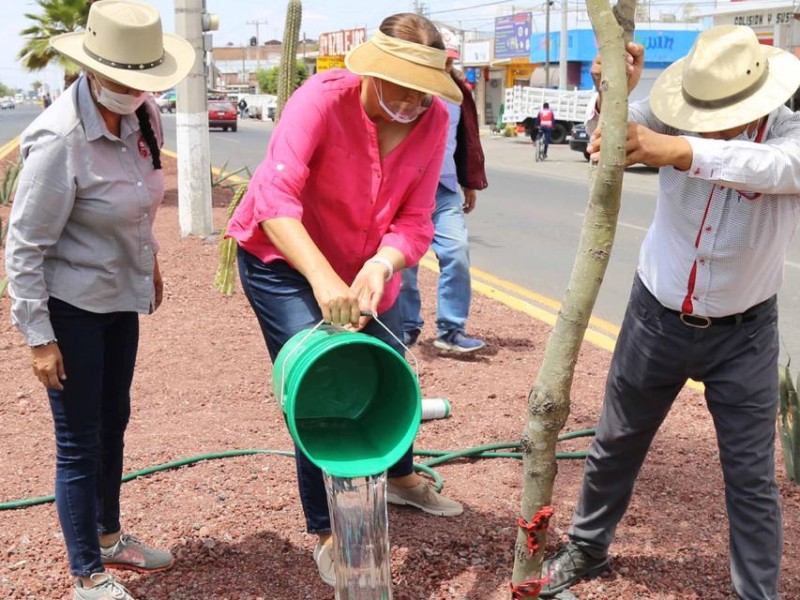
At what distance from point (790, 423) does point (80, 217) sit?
9.10ft

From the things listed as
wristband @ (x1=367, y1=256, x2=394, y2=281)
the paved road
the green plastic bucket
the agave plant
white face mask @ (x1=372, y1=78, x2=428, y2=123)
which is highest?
white face mask @ (x1=372, y1=78, x2=428, y2=123)

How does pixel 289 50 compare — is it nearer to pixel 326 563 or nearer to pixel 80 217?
pixel 80 217

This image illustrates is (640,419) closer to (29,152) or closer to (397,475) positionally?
(397,475)

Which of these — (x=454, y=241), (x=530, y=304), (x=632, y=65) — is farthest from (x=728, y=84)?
(x=530, y=304)

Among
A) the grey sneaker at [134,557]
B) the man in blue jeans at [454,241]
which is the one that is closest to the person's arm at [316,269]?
the grey sneaker at [134,557]

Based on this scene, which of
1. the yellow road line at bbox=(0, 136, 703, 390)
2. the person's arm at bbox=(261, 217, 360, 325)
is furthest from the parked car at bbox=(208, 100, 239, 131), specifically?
the person's arm at bbox=(261, 217, 360, 325)

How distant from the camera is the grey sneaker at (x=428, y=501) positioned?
3.90m

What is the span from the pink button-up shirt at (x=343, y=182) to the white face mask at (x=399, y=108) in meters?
0.07

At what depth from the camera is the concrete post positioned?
10.4 metres

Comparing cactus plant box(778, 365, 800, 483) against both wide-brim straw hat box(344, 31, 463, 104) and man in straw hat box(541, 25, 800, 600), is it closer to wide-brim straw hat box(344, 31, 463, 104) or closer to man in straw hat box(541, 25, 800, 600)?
man in straw hat box(541, 25, 800, 600)

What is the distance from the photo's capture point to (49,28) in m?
20.5

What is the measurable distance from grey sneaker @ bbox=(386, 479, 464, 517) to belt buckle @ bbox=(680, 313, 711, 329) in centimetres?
130

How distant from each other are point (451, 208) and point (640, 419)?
3160mm

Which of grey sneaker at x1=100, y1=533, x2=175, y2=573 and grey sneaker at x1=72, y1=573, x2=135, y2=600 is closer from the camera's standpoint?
grey sneaker at x1=72, y1=573, x2=135, y2=600
